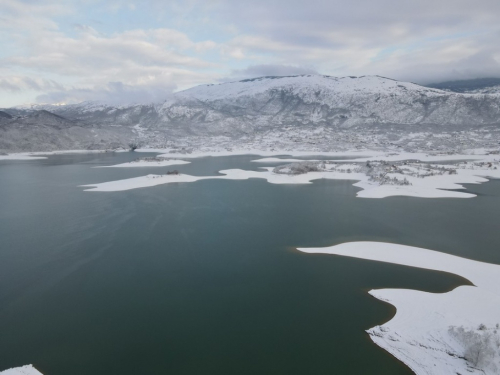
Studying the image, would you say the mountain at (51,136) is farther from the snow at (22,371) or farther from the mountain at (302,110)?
the snow at (22,371)

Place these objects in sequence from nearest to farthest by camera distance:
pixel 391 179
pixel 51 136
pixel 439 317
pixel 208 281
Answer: pixel 439 317, pixel 208 281, pixel 391 179, pixel 51 136

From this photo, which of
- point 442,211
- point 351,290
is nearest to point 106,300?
point 351,290

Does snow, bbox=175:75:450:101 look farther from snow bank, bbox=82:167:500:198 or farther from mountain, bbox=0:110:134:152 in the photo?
snow bank, bbox=82:167:500:198

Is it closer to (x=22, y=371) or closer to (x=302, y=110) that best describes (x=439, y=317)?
(x=22, y=371)

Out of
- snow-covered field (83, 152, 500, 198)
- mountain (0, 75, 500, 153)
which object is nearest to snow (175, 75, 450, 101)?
mountain (0, 75, 500, 153)

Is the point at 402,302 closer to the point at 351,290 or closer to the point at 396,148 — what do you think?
the point at 351,290

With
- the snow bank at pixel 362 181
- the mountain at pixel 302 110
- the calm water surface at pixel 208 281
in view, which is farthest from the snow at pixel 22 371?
the mountain at pixel 302 110

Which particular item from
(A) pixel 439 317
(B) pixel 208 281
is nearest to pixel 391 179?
(A) pixel 439 317
